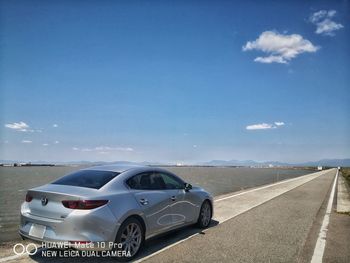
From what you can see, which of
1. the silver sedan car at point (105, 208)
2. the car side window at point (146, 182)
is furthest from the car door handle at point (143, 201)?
the car side window at point (146, 182)

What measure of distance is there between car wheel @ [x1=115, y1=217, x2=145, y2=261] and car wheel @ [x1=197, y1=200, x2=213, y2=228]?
255 cm

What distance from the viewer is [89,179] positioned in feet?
19.9

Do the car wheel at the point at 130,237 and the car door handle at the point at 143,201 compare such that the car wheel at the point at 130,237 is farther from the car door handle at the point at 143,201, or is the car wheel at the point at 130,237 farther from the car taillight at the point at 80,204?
the car taillight at the point at 80,204

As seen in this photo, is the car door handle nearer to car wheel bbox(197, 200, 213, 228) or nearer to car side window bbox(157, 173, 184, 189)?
car side window bbox(157, 173, 184, 189)

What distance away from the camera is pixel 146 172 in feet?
22.4

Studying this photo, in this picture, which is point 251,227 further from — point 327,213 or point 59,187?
point 59,187

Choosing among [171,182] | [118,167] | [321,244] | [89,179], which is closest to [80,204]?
[89,179]

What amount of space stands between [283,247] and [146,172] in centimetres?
307

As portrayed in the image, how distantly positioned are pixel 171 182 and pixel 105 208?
2.37 m

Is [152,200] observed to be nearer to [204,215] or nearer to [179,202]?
[179,202]

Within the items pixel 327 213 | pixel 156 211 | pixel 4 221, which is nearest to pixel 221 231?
pixel 156 211

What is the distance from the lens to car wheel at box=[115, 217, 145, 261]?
5.60 metres

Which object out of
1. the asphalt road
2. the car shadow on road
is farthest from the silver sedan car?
the asphalt road

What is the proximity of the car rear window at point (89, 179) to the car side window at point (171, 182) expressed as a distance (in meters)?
1.39
